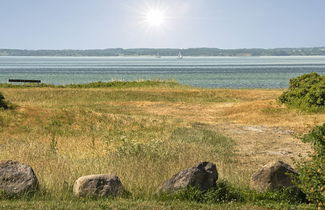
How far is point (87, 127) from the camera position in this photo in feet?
96.0

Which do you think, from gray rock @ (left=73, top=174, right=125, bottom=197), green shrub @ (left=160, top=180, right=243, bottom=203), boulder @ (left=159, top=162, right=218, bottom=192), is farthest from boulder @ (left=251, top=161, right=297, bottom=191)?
gray rock @ (left=73, top=174, right=125, bottom=197)

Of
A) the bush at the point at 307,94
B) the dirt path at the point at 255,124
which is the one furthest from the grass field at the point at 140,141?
the bush at the point at 307,94

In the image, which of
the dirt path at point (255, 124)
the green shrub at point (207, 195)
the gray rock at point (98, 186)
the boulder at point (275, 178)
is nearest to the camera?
the green shrub at point (207, 195)

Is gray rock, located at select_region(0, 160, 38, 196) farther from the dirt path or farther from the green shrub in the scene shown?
the dirt path

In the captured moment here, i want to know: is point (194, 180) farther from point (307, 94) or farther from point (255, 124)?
point (307, 94)

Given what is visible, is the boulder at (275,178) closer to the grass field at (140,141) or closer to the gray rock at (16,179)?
the grass field at (140,141)

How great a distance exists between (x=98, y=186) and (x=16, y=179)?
6.42 ft

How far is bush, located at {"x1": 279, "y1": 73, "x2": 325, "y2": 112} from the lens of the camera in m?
35.6

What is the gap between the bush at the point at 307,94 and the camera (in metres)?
35.6

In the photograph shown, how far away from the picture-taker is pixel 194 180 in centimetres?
1284

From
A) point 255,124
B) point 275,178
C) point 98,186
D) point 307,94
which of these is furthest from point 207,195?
point 307,94

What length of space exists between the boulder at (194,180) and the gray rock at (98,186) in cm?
108

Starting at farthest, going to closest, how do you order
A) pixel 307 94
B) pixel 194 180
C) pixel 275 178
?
pixel 307 94 < pixel 275 178 < pixel 194 180

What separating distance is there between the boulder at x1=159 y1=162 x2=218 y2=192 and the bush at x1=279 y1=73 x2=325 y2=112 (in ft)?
77.2
